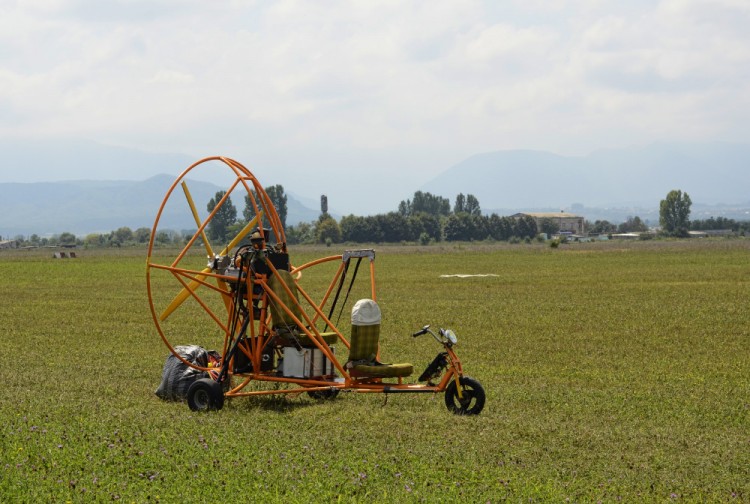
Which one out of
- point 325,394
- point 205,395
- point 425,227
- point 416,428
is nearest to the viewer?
point 416,428

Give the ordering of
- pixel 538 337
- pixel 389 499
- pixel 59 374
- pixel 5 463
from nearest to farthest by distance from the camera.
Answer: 1. pixel 389 499
2. pixel 5 463
3. pixel 59 374
4. pixel 538 337

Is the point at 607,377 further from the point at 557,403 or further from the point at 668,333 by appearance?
the point at 668,333

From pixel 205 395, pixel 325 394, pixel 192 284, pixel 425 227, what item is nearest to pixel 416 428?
pixel 325 394

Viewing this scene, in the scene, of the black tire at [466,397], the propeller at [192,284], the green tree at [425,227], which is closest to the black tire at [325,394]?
the black tire at [466,397]

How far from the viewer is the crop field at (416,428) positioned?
9406mm

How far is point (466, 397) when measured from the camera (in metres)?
13.1

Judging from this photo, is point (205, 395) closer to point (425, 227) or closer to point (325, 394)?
point (325, 394)

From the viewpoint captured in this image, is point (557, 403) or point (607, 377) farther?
point (607, 377)

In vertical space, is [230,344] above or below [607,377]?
above

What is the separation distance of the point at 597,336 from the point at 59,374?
13.6 meters

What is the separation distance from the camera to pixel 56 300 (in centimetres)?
3719

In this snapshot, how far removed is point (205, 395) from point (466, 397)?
3921 millimetres

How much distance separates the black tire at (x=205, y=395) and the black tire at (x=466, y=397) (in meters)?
3.39

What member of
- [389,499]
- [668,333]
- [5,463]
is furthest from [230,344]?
[668,333]
